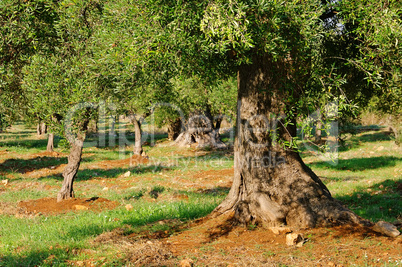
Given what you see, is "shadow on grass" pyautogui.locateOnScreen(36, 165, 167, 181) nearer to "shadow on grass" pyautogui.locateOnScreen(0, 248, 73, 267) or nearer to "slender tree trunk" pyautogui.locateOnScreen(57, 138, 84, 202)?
"slender tree trunk" pyautogui.locateOnScreen(57, 138, 84, 202)

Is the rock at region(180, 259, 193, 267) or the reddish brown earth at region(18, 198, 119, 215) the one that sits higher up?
the rock at region(180, 259, 193, 267)

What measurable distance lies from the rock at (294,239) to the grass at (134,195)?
51cm

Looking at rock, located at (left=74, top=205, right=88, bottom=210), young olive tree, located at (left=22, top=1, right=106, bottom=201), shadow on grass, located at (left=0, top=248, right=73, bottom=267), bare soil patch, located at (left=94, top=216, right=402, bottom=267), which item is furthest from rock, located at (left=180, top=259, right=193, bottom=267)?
rock, located at (left=74, top=205, right=88, bottom=210)

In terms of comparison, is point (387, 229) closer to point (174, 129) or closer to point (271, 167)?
point (271, 167)

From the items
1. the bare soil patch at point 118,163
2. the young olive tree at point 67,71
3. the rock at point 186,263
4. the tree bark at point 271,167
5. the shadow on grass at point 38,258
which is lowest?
the shadow on grass at point 38,258

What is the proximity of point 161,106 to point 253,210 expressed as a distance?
2450 cm

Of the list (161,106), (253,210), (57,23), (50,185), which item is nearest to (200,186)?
(50,185)

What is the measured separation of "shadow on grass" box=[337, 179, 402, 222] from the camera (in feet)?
34.9

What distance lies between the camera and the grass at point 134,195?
7.63m

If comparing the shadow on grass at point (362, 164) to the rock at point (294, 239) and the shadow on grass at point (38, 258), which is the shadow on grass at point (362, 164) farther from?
the shadow on grass at point (38, 258)

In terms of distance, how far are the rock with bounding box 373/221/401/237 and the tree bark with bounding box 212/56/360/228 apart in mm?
637

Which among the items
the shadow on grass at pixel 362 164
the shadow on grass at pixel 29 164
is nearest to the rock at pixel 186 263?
the shadow on grass at pixel 362 164

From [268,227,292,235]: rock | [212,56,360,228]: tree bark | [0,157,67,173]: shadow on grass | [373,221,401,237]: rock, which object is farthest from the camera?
[0,157,67,173]: shadow on grass

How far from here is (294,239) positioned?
6969mm
